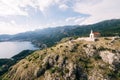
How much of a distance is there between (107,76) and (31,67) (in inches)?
2388

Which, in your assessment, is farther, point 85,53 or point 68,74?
point 85,53

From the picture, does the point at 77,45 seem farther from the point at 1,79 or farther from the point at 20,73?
the point at 1,79

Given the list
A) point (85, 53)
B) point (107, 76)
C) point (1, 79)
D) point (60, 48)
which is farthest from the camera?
point (1, 79)

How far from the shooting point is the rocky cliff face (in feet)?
424

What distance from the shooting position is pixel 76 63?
449 feet

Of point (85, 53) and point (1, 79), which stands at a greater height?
point (85, 53)

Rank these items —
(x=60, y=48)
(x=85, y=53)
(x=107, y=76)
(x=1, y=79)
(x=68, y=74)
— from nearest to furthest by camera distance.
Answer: (x=107, y=76) → (x=68, y=74) → (x=85, y=53) → (x=60, y=48) → (x=1, y=79)

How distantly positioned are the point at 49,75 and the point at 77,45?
120 ft

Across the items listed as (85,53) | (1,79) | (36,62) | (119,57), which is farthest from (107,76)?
(1,79)

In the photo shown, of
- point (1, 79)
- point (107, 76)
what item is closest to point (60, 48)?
point (107, 76)

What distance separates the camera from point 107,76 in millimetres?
122875

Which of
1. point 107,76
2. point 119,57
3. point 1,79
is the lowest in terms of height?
point 1,79

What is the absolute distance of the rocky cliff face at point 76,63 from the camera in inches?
5094

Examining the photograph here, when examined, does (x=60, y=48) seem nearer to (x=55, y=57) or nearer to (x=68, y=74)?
(x=55, y=57)
